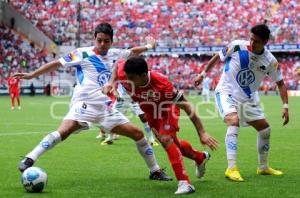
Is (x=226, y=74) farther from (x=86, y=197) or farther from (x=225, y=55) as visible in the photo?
(x=86, y=197)

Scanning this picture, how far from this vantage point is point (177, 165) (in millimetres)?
8141

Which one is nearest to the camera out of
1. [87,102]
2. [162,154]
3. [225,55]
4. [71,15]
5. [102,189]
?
[102,189]

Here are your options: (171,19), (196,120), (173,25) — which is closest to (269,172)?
(196,120)

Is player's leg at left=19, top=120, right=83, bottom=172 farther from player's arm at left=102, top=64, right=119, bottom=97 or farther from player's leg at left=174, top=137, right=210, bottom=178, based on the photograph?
player's leg at left=174, top=137, right=210, bottom=178

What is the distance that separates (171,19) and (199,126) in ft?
168

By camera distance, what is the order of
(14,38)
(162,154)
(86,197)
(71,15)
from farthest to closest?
(71,15)
(14,38)
(162,154)
(86,197)

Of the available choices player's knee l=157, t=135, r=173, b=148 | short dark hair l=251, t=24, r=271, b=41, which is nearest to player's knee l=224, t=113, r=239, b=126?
short dark hair l=251, t=24, r=271, b=41

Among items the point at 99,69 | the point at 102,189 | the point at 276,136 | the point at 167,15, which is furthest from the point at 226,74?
the point at 167,15

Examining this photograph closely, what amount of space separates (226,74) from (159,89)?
6.90 feet

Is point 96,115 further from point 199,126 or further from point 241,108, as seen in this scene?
point 241,108

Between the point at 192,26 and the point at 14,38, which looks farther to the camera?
the point at 192,26

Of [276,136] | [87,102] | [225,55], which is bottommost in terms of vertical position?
[276,136]

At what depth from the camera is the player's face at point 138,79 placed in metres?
7.87

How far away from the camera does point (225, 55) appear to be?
9.96m
